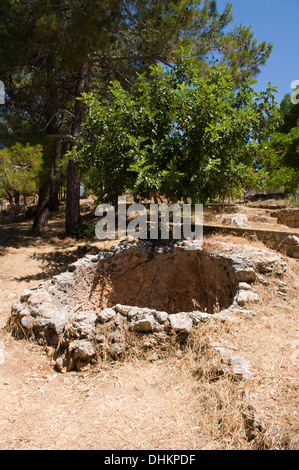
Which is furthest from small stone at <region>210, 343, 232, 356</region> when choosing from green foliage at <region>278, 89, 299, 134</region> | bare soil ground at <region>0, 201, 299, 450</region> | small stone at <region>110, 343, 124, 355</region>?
green foliage at <region>278, 89, 299, 134</region>

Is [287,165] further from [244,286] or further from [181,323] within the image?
[181,323]

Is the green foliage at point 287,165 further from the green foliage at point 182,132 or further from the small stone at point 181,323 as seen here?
the small stone at point 181,323

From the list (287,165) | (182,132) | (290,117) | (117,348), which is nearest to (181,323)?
(117,348)

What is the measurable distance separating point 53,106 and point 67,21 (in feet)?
8.69

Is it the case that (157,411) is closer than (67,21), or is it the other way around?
(157,411)

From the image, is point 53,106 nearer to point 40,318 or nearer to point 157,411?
point 40,318

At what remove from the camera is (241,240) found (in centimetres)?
573

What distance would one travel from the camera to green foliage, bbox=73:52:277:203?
5.58 m

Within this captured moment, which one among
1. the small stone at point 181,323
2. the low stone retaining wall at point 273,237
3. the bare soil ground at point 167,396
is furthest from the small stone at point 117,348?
the low stone retaining wall at point 273,237

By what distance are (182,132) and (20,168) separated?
3.74 meters

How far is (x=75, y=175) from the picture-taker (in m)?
10.0

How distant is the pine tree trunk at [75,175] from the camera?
9.64m

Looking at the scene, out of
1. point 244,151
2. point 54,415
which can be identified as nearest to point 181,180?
point 244,151

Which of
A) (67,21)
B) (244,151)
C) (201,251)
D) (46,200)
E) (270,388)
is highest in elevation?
(67,21)
